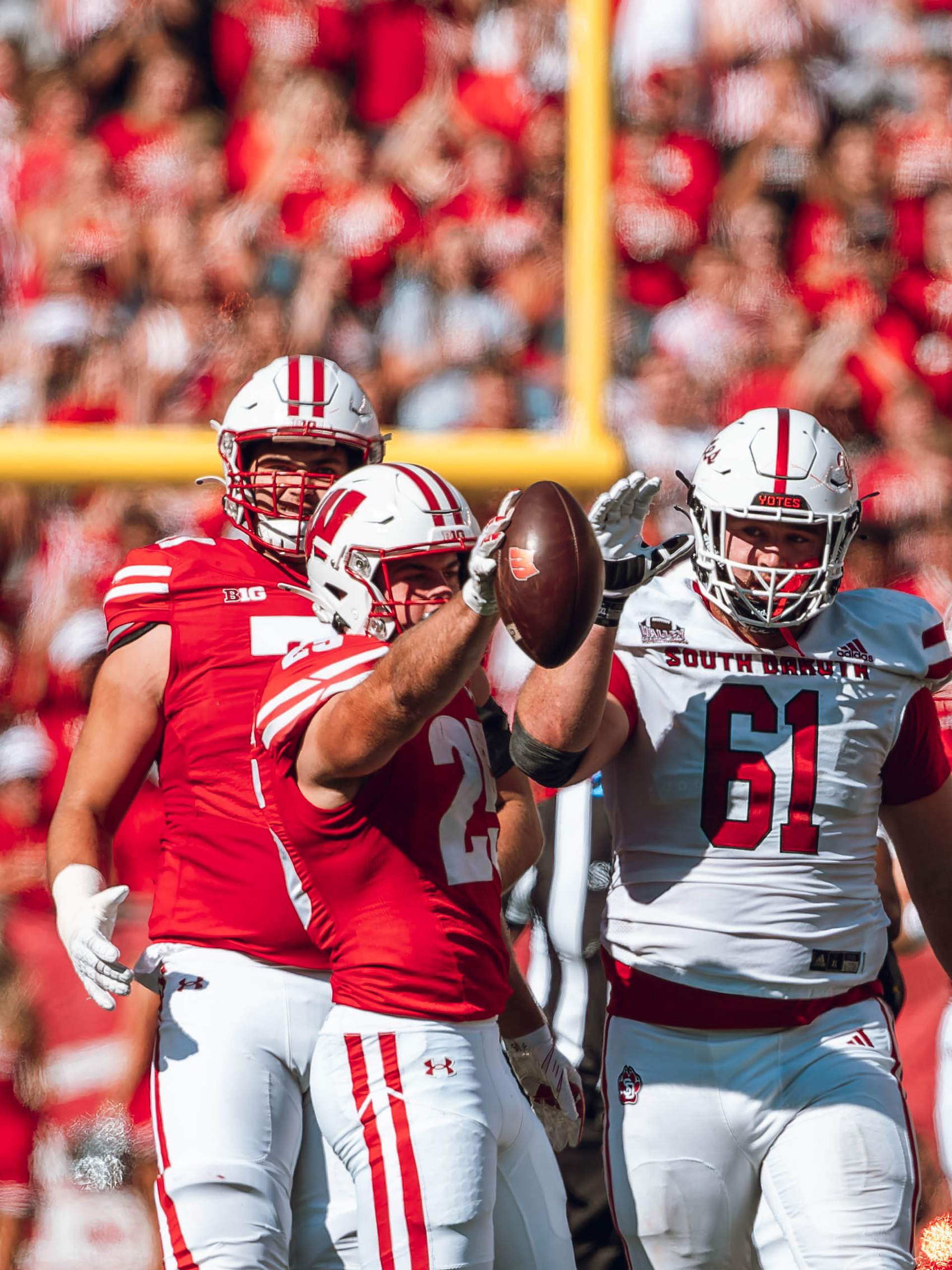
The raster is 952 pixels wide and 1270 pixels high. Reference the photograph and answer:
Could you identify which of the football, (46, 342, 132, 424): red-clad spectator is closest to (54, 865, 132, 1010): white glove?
Answer: the football

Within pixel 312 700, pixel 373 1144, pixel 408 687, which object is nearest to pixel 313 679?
pixel 312 700

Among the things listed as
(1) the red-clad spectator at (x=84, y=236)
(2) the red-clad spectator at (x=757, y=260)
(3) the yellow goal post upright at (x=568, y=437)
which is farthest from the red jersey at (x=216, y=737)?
(2) the red-clad spectator at (x=757, y=260)

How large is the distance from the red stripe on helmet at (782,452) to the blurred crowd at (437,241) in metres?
2.14

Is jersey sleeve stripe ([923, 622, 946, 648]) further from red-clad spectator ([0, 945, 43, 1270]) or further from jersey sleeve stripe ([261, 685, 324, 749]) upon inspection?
red-clad spectator ([0, 945, 43, 1270])

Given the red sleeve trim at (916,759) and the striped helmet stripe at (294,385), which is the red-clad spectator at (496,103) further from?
the red sleeve trim at (916,759)

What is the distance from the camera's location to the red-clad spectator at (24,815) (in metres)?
4.26

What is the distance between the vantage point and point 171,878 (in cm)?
283

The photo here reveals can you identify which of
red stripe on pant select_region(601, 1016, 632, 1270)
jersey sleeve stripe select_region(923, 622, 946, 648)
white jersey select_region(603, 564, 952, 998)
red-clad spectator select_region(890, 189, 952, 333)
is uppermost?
red-clad spectator select_region(890, 189, 952, 333)

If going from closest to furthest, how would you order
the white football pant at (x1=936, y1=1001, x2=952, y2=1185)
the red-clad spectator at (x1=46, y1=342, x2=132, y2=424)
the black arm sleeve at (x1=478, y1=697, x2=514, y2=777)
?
the black arm sleeve at (x1=478, y1=697, x2=514, y2=777) → the white football pant at (x1=936, y1=1001, x2=952, y2=1185) → the red-clad spectator at (x1=46, y1=342, x2=132, y2=424)

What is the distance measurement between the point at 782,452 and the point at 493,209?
10.1 feet

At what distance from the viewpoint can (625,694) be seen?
2.71m

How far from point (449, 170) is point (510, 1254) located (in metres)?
4.08

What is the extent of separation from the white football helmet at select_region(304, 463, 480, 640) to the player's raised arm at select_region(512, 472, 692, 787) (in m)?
0.21

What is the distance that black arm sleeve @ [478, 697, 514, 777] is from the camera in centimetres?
295
